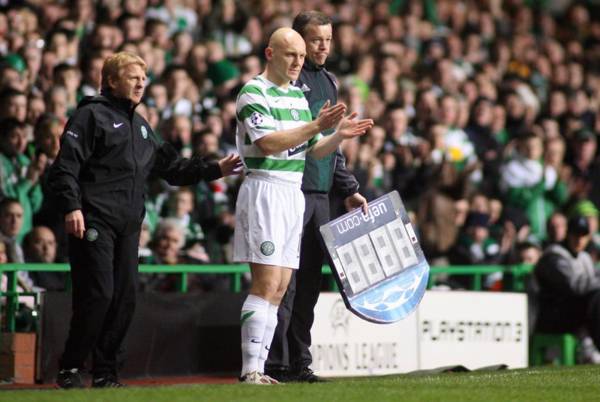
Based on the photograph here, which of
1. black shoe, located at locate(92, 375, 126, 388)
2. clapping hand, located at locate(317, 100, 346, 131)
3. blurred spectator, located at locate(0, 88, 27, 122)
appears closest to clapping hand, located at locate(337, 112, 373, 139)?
clapping hand, located at locate(317, 100, 346, 131)

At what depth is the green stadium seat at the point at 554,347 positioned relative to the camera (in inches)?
546

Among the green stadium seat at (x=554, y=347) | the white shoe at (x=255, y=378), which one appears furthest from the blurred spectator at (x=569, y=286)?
the white shoe at (x=255, y=378)

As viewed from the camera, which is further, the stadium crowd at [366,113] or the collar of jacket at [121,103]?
the stadium crowd at [366,113]

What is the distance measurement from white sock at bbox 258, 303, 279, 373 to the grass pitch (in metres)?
0.22

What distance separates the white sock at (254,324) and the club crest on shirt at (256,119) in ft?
3.47

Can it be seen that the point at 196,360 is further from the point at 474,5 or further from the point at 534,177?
the point at 474,5

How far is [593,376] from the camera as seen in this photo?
1034 cm

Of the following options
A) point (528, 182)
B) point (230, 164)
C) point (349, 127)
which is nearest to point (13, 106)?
point (230, 164)

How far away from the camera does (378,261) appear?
9766 millimetres

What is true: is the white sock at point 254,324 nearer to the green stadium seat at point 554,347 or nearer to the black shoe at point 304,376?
the black shoe at point 304,376

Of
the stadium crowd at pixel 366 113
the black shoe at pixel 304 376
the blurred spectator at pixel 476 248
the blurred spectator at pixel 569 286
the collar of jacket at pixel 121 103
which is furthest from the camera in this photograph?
the blurred spectator at pixel 476 248

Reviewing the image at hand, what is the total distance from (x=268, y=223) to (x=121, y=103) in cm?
125

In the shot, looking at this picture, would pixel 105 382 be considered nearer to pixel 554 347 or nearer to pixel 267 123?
pixel 267 123

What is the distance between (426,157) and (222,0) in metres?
3.72
